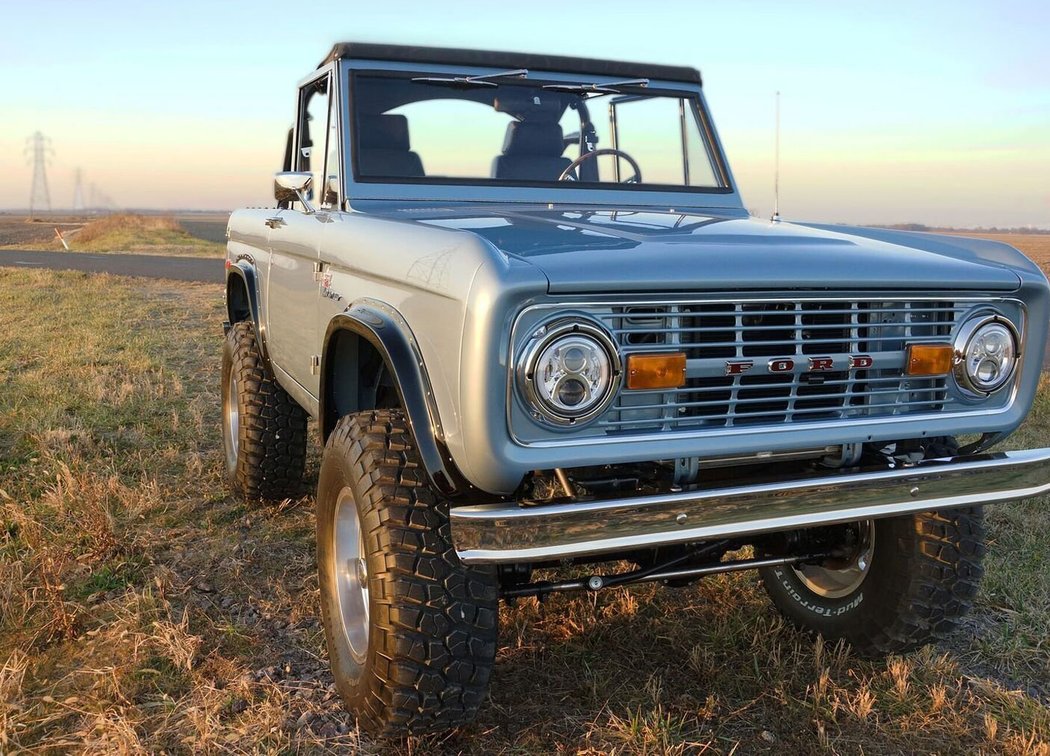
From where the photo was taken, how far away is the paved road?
57.3ft

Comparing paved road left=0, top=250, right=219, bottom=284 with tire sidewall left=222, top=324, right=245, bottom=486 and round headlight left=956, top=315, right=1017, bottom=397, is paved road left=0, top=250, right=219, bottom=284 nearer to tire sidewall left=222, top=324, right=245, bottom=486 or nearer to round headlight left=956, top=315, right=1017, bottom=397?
tire sidewall left=222, top=324, right=245, bottom=486

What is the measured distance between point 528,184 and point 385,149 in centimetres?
56

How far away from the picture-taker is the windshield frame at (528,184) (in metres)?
3.38

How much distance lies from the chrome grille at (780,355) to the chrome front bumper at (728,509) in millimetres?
182

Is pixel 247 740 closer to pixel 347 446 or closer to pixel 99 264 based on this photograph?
pixel 347 446

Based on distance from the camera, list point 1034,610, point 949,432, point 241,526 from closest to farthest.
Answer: point 949,432 → point 1034,610 → point 241,526

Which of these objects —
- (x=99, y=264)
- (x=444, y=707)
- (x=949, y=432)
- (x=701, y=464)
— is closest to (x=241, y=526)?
(x=444, y=707)

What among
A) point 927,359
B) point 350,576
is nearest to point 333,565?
point 350,576

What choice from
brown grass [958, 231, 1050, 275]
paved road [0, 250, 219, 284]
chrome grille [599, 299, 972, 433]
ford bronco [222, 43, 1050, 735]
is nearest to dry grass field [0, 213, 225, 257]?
paved road [0, 250, 219, 284]

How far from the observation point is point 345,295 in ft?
9.68

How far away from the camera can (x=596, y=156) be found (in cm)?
386

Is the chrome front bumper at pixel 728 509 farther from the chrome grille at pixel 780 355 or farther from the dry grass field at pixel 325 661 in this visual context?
the dry grass field at pixel 325 661

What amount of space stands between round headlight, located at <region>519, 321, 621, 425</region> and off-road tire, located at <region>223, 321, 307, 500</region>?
2560 mm

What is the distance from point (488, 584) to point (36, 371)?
623cm
